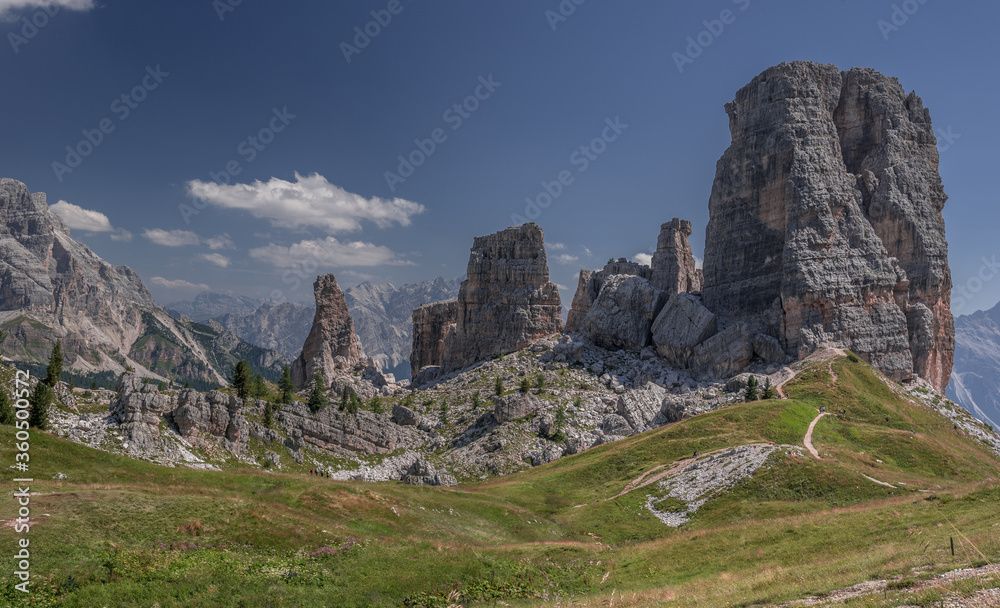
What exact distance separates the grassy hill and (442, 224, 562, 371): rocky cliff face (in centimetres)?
8642

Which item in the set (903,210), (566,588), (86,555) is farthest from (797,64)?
(86,555)

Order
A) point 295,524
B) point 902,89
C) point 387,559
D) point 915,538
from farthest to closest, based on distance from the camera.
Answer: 1. point 902,89
2. point 295,524
3. point 387,559
4. point 915,538

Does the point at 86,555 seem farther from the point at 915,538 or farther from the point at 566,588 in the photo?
the point at 915,538

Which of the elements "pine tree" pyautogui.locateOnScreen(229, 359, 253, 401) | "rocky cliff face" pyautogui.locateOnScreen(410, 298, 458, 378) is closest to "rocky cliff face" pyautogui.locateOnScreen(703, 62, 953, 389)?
"rocky cliff face" pyautogui.locateOnScreen(410, 298, 458, 378)

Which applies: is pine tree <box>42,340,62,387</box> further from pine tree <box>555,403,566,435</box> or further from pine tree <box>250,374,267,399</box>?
pine tree <box>555,403,566,435</box>

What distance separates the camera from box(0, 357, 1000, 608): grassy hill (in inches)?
937

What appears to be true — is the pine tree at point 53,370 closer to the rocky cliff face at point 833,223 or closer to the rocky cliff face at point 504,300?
the rocky cliff face at point 504,300

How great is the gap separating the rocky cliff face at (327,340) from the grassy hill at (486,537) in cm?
10351

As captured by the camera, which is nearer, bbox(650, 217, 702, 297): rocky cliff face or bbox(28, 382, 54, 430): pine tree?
bbox(28, 382, 54, 430): pine tree

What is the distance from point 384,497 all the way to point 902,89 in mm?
158949

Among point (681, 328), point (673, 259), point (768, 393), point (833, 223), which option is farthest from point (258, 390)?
point (673, 259)

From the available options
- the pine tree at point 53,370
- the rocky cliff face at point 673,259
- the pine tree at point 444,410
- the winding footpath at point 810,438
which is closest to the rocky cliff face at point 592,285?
the rocky cliff face at point 673,259

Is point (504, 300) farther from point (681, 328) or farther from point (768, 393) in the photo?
point (768, 393)

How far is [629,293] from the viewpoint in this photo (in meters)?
142
